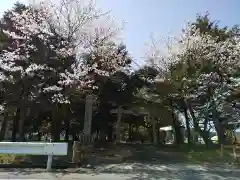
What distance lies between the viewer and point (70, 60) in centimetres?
1536

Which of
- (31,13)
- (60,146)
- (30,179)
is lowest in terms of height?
(30,179)

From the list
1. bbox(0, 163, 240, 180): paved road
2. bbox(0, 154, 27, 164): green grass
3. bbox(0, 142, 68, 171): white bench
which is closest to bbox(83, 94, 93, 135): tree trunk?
bbox(0, 154, 27, 164): green grass

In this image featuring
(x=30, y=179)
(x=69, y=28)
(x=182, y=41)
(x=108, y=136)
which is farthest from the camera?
(x=108, y=136)

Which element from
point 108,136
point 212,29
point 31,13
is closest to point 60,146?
point 31,13

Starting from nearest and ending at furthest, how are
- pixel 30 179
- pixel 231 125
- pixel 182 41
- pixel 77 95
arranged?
pixel 30 179, pixel 77 95, pixel 182 41, pixel 231 125

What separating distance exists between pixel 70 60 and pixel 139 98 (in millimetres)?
7554

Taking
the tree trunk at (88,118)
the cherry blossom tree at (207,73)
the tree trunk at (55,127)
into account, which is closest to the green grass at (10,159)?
the tree trunk at (55,127)

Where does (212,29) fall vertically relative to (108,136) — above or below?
above

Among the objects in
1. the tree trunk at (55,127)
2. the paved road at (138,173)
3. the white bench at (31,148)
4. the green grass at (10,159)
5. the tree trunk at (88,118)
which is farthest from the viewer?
the tree trunk at (88,118)

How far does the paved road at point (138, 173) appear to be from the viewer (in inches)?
305

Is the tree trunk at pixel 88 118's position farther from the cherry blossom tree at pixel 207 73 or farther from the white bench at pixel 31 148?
the white bench at pixel 31 148

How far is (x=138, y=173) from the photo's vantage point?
8.47 metres

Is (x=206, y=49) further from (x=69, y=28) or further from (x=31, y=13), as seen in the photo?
(x=31, y=13)

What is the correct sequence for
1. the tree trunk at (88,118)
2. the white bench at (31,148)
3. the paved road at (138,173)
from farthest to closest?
the tree trunk at (88,118), the white bench at (31,148), the paved road at (138,173)
